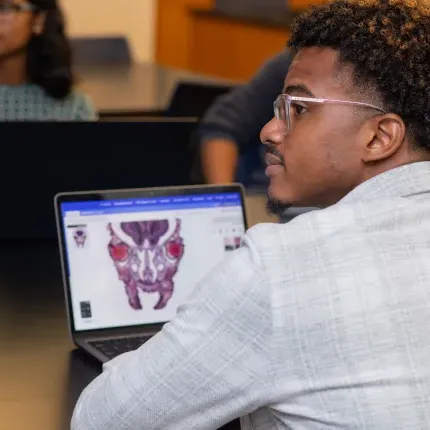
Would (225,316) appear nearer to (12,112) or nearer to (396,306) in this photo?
(396,306)

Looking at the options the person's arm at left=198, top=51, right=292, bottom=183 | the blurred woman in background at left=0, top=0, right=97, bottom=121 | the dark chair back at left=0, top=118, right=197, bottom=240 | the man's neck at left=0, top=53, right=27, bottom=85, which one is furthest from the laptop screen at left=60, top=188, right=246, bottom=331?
the man's neck at left=0, top=53, right=27, bottom=85

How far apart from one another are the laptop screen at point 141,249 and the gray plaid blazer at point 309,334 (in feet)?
1.78

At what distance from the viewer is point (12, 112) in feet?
9.20

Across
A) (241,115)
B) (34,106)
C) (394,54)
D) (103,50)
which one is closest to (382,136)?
(394,54)

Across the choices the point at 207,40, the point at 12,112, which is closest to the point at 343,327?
the point at 12,112

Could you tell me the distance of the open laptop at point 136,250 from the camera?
163cm

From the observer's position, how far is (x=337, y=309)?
1.05 meters

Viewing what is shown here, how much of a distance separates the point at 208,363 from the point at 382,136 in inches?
13.7

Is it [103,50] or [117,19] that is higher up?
[117,19]

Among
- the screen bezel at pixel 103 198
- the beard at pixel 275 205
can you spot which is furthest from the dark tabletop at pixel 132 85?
the beard at pixel 275 205

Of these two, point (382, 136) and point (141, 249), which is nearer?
point (382, 136)

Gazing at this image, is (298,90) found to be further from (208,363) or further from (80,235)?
(80,235)

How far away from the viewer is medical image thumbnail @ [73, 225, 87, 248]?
5.41ft

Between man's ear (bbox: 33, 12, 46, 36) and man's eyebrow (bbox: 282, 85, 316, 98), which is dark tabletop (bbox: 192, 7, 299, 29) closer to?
man's ear (bbox: 33, 12, 46, 36)
